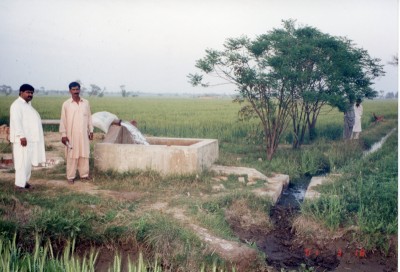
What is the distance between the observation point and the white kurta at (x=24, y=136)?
556 centimetres

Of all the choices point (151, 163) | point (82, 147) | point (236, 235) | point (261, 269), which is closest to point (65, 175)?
point (82, 147)

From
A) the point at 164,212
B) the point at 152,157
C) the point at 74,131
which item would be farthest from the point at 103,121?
the point at 164,212

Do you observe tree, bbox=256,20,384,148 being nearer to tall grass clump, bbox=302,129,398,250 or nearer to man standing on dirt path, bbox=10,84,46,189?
tall grass clump, bbox=302,129,398,250

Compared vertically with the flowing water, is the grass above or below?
below

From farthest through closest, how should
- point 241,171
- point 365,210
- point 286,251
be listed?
1. point 241,171
2. point 365,210
3. point 286,251

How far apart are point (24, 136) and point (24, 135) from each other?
0.25ft

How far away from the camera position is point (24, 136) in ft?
18.4

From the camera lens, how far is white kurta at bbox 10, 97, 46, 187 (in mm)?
5559

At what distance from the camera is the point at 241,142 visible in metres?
11.3

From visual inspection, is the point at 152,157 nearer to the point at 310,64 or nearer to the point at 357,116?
the point at 310,64

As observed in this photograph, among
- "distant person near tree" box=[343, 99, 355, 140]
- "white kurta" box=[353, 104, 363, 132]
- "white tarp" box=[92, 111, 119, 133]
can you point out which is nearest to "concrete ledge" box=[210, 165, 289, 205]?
"white tarp" box=[92, 111, 119, 133]

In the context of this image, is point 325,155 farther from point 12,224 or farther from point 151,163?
point 12,224

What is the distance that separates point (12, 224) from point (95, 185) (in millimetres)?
2115

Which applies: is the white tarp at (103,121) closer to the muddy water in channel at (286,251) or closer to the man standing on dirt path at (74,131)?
the man standing on dirt path at (74,131)
